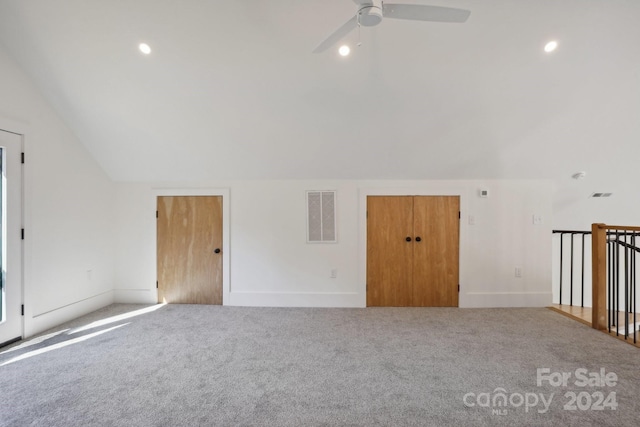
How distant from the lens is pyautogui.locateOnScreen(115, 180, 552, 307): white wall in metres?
4.07

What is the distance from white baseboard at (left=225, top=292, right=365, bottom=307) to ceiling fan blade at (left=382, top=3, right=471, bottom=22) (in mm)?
3217

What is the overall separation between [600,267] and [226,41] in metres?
4.51

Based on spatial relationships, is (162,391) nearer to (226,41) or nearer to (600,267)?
(226,41)

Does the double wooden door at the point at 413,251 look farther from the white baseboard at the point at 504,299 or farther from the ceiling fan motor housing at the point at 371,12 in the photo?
the ceiling fan motor housing at the point at 371,12

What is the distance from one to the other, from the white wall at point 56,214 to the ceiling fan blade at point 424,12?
12.0ft

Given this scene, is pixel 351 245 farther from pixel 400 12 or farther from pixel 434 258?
pixel 400 12

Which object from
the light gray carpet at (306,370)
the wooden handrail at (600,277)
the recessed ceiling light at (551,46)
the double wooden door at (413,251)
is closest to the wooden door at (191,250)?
the light gray carpet at (306,370)

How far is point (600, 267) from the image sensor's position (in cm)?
323

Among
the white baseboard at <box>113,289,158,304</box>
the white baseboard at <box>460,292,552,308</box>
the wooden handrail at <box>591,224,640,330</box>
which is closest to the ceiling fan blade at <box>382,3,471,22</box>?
the wooden handrail at <box>591,224,640,330</box>

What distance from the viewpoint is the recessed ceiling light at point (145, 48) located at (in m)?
2.77

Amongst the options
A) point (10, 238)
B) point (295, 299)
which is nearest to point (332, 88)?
point (295, 299)

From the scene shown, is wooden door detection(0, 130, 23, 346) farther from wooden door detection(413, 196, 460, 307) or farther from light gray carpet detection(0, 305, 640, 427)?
wooden door detection(413, 196, 460, 307)

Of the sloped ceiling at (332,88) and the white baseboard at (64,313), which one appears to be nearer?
the sloped ceiling at (332,88)

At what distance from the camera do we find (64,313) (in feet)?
11.5
